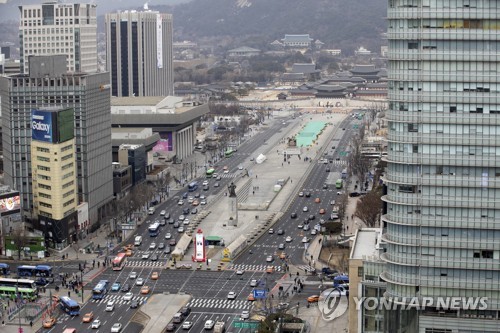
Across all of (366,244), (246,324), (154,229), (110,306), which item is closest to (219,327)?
(246,324)

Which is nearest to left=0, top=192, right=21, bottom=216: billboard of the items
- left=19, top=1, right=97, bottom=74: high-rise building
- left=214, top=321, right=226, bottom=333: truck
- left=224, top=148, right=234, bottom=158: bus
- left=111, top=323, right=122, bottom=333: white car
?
left=111, top=323, right=122, bottom=333: white car

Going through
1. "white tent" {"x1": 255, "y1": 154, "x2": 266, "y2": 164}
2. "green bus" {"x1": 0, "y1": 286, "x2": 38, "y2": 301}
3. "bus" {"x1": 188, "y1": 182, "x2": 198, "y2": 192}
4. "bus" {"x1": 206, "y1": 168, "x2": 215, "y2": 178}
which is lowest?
"green bus" {"x1": 0, "y1": 286, "x2": 38, "y2": 301}

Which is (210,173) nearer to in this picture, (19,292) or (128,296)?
(128,296)

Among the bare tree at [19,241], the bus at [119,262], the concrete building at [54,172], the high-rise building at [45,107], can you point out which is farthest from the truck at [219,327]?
the high-rise building at [45,107]

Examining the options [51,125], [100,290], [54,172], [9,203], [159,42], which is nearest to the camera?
[100,290]

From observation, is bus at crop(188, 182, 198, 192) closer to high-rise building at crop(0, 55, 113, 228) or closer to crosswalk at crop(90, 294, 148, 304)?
high-rise building at crop(0, 55, 113, 228)

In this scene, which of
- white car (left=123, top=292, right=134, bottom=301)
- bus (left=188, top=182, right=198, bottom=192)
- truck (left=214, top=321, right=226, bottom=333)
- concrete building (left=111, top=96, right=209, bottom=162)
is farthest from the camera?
concrete building (left=111, top=96, right=209, bottom=162)

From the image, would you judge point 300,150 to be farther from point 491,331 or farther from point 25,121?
point 491,331
